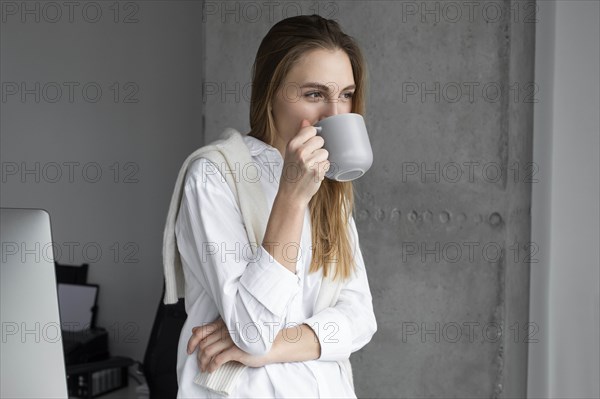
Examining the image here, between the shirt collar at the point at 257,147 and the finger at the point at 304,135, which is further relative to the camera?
the shirt collar at the point at 257,147

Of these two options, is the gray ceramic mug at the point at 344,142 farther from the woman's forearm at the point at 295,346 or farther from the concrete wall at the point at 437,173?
the concrete wall at the point at 437,173

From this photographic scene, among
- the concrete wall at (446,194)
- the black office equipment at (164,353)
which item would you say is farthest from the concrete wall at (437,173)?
the black office equipment at (164,353)

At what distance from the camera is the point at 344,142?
127cm

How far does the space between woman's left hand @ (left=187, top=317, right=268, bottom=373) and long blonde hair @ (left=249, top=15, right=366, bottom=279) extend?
0.23m

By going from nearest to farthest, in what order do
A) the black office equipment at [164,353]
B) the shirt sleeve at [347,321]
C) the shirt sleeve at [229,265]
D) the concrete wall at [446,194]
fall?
the shirt sleeve at [229,265], the shirt sleeve at [347,321], the concrete wall at [446,194], the black office equipment at [164,353]

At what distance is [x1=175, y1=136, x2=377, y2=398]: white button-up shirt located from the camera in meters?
1.20

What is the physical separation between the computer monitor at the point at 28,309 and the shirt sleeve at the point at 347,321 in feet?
1.64

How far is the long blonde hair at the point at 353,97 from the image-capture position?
1.37 meters

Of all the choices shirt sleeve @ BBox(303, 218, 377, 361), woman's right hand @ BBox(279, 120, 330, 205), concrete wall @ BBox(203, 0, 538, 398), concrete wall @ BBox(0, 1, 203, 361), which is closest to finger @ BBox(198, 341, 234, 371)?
shirt sleeve @ BBox(303, 218, 377, 361)

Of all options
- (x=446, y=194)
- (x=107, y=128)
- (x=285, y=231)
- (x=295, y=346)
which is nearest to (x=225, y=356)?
(x=295, y=346)

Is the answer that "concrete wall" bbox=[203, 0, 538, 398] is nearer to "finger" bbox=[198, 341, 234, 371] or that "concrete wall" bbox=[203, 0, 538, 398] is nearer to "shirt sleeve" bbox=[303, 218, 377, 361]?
"shirt sleeve" bbox=[303, 218, 377, 361]

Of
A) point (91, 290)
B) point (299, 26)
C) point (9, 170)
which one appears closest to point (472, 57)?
point (299, 26)

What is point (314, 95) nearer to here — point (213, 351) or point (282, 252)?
point (282, 252)

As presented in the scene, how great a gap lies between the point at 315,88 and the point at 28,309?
65 cm
